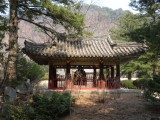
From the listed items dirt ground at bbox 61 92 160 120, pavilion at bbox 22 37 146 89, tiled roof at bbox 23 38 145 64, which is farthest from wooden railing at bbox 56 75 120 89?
tiled roof at bbox 23 38 145 64

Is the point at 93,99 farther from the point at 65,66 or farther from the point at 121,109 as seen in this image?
the point at 65,66

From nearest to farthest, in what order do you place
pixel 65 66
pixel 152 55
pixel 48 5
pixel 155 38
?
1. pixel 48 5
2. pixel 155 38
3. pixel 65 66
4. pixel 152 55

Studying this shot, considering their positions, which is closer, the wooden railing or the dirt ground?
the dirt ground

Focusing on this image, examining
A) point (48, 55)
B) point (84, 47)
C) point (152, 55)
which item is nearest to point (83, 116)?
point (48, 55)

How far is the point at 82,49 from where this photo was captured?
1992cm

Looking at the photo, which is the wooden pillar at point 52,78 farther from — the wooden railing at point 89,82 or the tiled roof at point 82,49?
the tiled roof at point 82,49

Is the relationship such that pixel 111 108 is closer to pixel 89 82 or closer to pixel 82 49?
pixel 89 82

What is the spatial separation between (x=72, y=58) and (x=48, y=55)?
1.72 metres

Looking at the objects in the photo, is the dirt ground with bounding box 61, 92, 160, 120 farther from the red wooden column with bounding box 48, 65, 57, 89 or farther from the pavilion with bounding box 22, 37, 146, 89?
the red wooden column with bounding box 48, 65, 57, 89

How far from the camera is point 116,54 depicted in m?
18.9

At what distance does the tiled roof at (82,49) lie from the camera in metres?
18.6

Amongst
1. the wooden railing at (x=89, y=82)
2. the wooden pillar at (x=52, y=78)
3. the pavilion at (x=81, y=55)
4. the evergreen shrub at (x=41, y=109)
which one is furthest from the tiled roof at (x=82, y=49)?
the evergreen shrub at (x=41, y=109)

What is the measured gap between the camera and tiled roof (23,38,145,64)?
1864 cm

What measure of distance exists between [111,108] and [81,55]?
4911 mm
